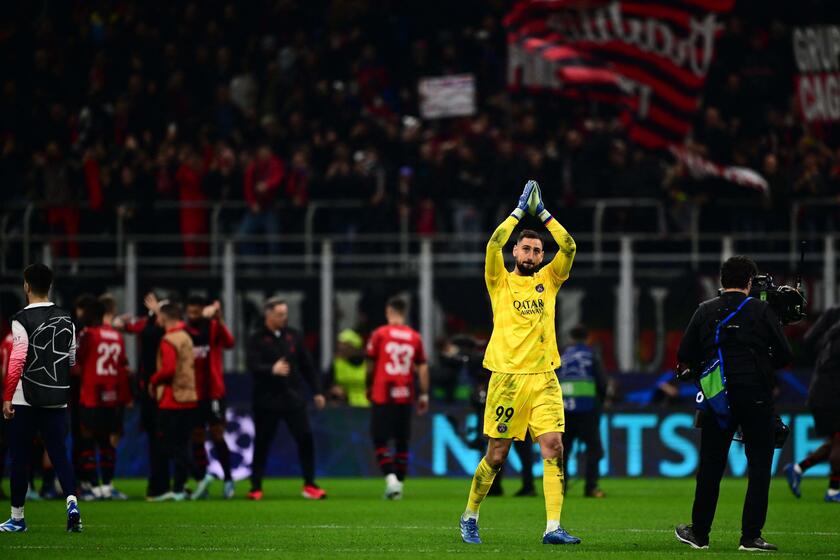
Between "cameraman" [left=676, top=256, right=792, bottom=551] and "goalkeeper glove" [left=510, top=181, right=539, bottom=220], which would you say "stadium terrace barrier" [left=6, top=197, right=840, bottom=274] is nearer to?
"goalkeeper glove" [left=510, top=181, right=539, bottom=220]

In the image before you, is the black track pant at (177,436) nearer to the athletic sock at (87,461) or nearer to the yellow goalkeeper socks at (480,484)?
the athletic sock at (87,461)

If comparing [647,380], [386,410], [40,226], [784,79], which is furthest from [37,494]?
[784,79]

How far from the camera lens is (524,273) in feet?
41.3

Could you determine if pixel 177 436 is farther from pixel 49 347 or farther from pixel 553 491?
pixel 553 491

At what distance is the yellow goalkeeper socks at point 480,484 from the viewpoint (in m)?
12.3

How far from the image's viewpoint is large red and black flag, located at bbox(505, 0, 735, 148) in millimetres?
26047

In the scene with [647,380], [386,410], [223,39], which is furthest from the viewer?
[223,39]

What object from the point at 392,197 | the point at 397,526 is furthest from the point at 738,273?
the point at 392,197

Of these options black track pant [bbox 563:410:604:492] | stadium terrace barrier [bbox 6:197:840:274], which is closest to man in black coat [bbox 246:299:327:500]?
black track pant [bbox 563:410:604:492]

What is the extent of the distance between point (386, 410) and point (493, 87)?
11243 mm

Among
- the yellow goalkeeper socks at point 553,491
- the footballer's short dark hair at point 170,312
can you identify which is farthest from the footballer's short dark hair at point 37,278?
the footballer's short dark hair at point 170,312

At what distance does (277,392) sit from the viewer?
18.9m

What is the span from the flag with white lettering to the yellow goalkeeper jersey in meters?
14.7

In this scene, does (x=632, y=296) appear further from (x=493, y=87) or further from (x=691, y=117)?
(x=493, y=87)
